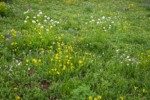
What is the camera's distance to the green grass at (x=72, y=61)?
5.71 meters

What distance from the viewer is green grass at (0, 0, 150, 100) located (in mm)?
5711

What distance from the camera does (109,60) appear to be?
755cm

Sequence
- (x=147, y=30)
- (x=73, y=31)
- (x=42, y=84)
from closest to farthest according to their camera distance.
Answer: (x=42, y=84) → (x=73, y=31) → (x=147, y=30)

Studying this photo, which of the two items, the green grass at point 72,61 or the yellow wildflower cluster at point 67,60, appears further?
the yellow wildflower cluster at point 67,60

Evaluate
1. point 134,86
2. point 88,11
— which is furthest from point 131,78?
point 88,11

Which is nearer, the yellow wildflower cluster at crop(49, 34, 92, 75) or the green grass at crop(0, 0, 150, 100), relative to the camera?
the green grass at crop(0, 0, 150, 100)

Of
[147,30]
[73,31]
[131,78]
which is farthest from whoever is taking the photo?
[147,30]

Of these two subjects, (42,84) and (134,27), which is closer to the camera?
(42,84)

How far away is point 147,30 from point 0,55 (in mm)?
7796

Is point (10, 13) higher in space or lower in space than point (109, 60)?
higher

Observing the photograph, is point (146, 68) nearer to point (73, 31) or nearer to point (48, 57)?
point (48, 57)

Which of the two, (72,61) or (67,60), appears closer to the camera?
(67,60)

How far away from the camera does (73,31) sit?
989 cm

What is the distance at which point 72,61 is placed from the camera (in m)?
6.88
